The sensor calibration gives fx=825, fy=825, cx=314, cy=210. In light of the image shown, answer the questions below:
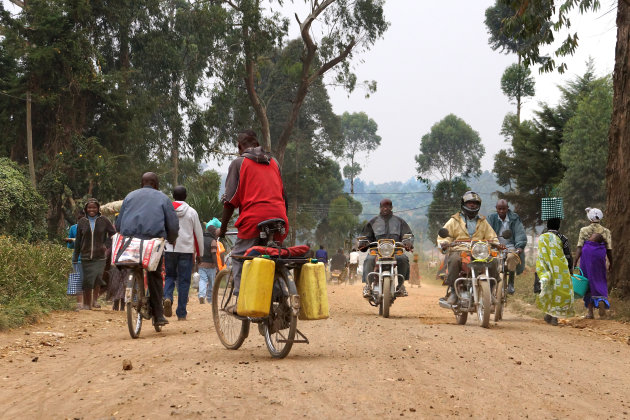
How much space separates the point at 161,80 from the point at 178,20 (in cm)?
285

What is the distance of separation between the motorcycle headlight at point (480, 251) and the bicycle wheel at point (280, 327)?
4.60 meters

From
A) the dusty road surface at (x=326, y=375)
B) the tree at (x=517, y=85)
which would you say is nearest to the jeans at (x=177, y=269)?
the dusty road surface at (x=326, y=375)

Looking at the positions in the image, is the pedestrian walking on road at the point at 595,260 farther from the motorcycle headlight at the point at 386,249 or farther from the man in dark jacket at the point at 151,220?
the man in dark jacket at the point at 151,220

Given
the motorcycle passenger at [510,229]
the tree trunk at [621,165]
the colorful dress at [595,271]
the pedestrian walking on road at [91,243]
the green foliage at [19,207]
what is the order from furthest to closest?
the green foliage at [19,207] → the tree trunk at [621,165] → the pedestrian walking on road at [91,243] → the colorful dress at [595,271] → the motorcycle passenger at [510,229]

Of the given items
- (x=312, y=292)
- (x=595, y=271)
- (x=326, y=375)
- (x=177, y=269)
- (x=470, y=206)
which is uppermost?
(x=470, y=206)

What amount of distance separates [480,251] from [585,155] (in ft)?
82.3

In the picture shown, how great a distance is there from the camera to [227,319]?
26.9 feet

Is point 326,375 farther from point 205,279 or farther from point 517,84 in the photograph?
point 517,84

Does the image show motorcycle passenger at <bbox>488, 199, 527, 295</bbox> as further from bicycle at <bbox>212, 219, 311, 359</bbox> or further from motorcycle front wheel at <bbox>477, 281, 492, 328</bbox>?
bicycle at <bbox>212, 219, 311, 359</bbox>

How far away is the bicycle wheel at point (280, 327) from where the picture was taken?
7109mm

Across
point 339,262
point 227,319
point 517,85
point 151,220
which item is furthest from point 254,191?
point 517,85

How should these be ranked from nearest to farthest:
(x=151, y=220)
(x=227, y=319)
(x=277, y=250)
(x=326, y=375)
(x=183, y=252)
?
(x=326, y=375) < (x=277, y=250) < (x=227, y=319) < (x=151, y=220) < (x=183, y=252)

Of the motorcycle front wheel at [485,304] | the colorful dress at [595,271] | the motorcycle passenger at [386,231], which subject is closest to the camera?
the motorcycle front wheel at [485,304]

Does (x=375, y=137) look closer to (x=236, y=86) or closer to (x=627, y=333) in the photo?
(x=236, y=86)
